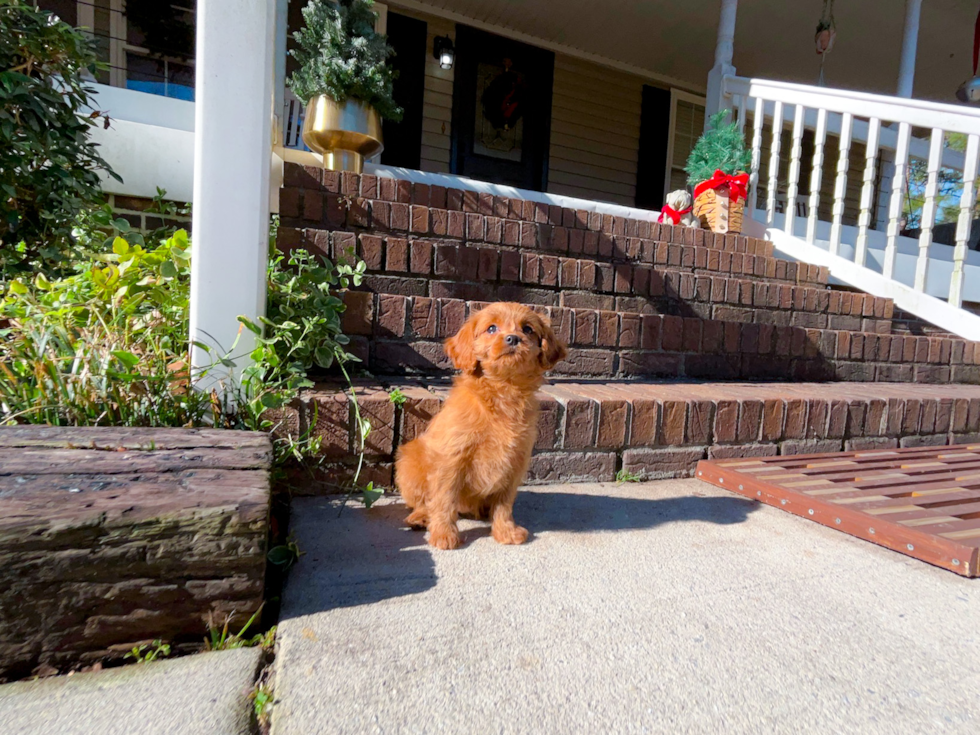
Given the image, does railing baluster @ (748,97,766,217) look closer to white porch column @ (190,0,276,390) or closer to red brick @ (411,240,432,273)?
red brick @ (411,240,432,273)

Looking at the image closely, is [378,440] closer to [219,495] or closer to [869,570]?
[219,495]

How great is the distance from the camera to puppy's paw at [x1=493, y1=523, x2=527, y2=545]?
1.81 m

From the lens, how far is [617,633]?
1299 millimetres

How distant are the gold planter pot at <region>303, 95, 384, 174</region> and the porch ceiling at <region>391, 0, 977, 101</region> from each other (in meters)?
4.07

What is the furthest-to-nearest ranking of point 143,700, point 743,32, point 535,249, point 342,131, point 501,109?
point 501,109, point 743,32, point 342,131, point 535,249, point 143,700

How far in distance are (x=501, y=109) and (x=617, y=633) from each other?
8.57 metres

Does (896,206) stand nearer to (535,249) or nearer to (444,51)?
(535,249)

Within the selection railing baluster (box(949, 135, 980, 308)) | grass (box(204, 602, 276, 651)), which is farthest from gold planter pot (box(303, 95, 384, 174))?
railing baluster (box(949, 135, 980, 308))

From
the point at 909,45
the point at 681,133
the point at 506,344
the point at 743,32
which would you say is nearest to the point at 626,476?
the point at 506,344

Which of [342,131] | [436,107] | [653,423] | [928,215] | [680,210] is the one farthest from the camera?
[436,107]

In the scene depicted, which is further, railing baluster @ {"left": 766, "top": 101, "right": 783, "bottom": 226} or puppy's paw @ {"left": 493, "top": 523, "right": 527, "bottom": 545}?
railing baluster @ {"left": 766, "top": 101, "right": 783, "bottom": 226}

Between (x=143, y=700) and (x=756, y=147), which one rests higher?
(x=756, y=147)

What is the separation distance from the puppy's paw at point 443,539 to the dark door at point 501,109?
728cm

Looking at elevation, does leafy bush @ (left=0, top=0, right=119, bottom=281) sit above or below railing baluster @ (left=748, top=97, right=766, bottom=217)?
below
